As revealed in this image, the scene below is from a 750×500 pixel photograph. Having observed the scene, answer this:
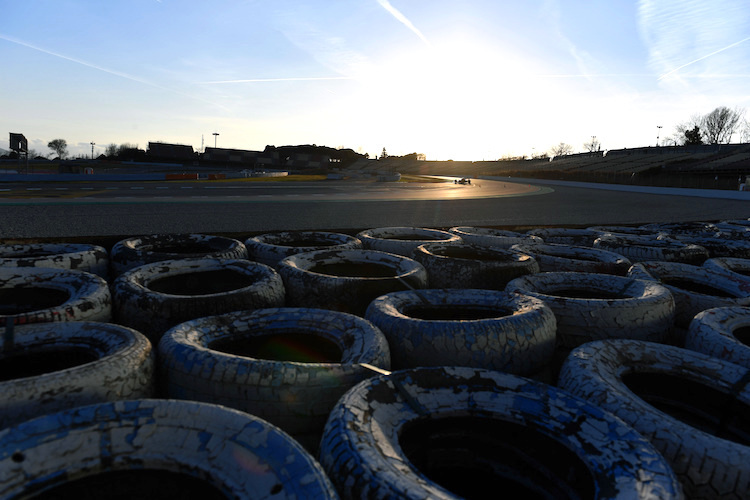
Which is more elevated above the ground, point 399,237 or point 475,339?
point 399,237

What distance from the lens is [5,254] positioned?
4.10 meters

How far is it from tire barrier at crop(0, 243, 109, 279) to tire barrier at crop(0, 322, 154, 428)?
5.34 ft

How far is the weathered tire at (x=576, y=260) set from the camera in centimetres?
422

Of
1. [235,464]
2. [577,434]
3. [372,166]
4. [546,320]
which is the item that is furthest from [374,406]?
[372,166]

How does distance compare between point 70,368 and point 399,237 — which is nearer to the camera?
point 70,368

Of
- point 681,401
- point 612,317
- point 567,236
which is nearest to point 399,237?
point 567,236

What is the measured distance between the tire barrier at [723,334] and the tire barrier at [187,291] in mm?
2586

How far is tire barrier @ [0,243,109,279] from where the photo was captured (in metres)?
3.47

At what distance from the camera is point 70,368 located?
6.01 feet

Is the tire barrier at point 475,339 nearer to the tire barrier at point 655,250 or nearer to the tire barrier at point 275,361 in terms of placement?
the tire barrier at point 275,361

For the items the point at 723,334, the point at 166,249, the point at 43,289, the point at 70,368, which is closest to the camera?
the point at 70,368

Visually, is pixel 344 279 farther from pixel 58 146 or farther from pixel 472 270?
pixel 58 146

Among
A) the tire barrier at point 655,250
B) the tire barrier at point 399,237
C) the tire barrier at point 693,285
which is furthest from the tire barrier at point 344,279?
the tire barrier at point 655,250

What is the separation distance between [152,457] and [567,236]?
Result: 6.00 meters
